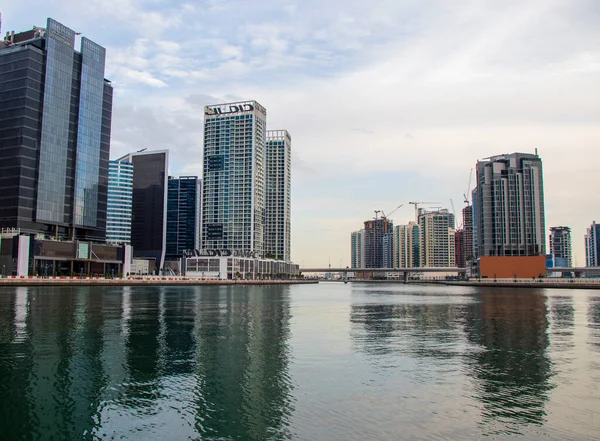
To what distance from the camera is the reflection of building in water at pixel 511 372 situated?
79.7 ft

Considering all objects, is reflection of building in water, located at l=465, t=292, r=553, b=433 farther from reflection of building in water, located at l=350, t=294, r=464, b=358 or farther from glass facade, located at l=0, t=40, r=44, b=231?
glass facade, located at l=0, t=40, r=44, b=231

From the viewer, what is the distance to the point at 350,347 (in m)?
43.5

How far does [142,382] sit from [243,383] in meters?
5.77

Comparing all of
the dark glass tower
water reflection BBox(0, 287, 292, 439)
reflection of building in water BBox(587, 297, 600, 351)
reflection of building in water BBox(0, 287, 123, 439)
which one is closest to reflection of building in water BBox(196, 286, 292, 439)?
water reflection BBox(0, 287, 292, 439)

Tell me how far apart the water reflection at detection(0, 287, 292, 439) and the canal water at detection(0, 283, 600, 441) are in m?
0.10

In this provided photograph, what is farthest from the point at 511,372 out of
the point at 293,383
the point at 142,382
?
the point at 142,382

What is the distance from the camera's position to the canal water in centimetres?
2211

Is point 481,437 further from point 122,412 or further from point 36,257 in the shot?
point 36,257

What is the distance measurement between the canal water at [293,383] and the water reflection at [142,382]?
97mm

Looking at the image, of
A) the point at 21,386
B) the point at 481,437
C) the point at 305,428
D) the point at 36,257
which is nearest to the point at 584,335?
the point at 481,437

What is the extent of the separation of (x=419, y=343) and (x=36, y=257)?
168 meters

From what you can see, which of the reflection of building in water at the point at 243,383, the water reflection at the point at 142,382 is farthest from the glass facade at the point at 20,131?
the reflection of building in water at the point at 243,383

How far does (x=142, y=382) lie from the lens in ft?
97.0

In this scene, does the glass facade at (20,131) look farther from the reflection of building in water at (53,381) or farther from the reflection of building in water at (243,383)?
the reflection of building in water at (243,383)
